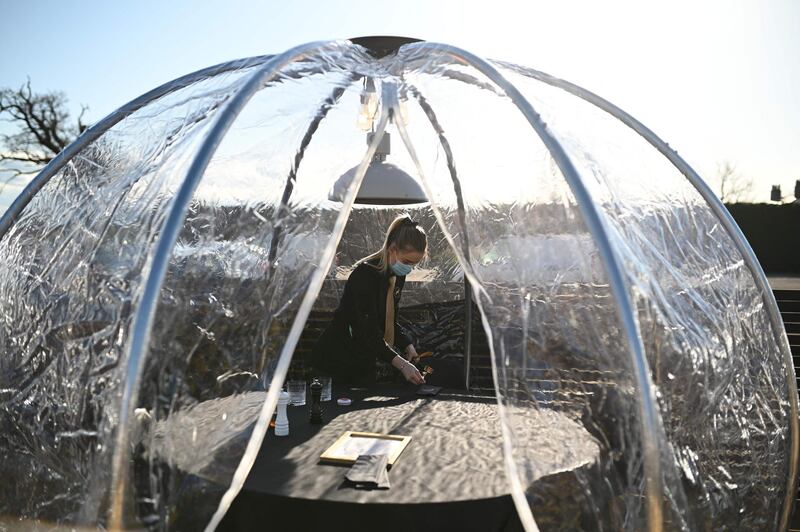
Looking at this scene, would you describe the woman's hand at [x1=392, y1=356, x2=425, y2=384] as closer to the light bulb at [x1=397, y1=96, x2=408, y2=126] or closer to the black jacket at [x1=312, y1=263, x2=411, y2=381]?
the black jacket at [x1=312, y1=263, x2=411, y2=381]

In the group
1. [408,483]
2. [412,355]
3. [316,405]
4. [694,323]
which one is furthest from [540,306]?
[412,355]

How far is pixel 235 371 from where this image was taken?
2102 millimetres

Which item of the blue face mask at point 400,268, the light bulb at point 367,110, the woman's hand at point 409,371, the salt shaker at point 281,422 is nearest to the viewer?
the salt shaker at point 281,422

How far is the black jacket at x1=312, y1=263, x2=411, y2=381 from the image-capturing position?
357 cm

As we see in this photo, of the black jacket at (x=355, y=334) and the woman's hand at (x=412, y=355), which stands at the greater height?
the black jacket at (x=355, y=334)

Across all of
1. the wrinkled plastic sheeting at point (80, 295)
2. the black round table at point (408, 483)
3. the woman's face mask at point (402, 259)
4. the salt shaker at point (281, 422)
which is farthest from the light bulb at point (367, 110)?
the black round table at point (408, 483)

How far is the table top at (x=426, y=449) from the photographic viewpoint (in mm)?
2002

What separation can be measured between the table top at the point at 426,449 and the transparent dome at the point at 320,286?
0.8 inches

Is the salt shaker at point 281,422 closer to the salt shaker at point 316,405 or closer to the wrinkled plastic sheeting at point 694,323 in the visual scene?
the salt shaker at point 316,405

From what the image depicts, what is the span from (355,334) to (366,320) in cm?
11

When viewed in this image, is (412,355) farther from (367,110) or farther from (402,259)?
(367,110)

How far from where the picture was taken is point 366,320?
3.58 meters

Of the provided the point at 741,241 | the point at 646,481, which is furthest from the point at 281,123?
the point at 741,241

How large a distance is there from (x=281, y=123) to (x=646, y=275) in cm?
160
